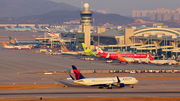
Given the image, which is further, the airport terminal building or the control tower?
the control tower

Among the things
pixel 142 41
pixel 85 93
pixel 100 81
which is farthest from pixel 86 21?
pixel 85 93

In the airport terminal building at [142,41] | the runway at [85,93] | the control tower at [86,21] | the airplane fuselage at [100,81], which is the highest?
the control tower at [86,21]

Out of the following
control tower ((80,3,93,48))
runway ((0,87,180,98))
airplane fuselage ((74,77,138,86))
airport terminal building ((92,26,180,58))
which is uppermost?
control tower ((80,3,93,48))

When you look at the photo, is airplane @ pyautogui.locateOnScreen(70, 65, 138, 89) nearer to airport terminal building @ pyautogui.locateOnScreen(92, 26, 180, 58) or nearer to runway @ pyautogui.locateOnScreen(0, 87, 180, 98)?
runway @ pyautogui.locateOnScreen(0, 87, 180, 98)

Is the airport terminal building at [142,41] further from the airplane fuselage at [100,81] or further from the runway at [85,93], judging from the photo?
the runway at [85,93]

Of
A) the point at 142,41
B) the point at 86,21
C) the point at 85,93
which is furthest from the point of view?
the point at 86,21

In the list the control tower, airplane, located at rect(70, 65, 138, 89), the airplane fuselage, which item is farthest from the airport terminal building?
airplane, located at rect(70, 65, 138, 89)

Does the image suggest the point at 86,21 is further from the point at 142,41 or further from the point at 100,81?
the point at 100,81

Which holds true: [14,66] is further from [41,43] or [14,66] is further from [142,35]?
[41,43]

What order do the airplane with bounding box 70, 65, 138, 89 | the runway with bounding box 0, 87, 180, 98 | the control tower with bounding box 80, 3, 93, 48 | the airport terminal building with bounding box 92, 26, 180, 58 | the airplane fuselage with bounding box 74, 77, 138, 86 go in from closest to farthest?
the runway with bounding box 0, 87, 180, 98, the airplane fuselage with bounding box 74, 77, 138, 86, the airplane with bounding box 70, 65, 138, 89, the airport terminal building with bounding box 92, 26, 180, 58, the control tower with bounding box 80, 3, 93, 48

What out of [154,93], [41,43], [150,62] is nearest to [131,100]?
[154,93]

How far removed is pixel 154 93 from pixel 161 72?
102ft

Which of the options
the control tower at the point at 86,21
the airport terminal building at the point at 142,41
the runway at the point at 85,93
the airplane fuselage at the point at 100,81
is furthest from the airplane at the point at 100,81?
the control tower at the point at 86,21

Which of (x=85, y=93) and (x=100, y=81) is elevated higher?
(x=100, y=81)
